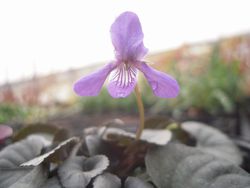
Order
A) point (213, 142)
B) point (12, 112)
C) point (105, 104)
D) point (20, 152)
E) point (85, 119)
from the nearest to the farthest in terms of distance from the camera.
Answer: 1. point (20, 152)
2. point (213, 142)
3. point (12, 112)
4. point (85, 119)
5. point (105, 104)

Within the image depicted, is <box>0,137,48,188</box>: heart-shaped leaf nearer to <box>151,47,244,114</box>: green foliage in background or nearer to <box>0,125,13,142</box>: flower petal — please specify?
<box>0,125,13,142</box>: flower petal

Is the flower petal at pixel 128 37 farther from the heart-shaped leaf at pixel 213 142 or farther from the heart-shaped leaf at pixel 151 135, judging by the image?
the heart-shaped leaf at pixel 213 142

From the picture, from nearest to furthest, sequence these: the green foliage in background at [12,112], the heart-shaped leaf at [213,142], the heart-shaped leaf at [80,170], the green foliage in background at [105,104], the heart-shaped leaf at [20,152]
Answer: the heart-shaped leaf at [80,170]
the heart-shaped leaf at [20,152]
the heart-shaped leaf at [213,142]
the green foliage in background at [12,112]
the green foliage in background at [105,104]

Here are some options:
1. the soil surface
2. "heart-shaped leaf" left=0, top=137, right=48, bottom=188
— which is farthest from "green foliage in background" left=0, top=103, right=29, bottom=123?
"heart-shaped leaf" left=0, top=137, right=48, bottom=188

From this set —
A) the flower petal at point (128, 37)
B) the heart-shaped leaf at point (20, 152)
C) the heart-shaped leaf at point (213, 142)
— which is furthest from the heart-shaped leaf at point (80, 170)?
the heart-shaped leaf at point (213, 142)

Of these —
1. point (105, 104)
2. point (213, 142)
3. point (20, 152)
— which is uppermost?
point (20, 152)

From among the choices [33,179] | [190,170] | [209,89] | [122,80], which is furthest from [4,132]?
[209,89]

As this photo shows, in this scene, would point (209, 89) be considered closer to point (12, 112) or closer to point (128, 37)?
point (12, 112)
